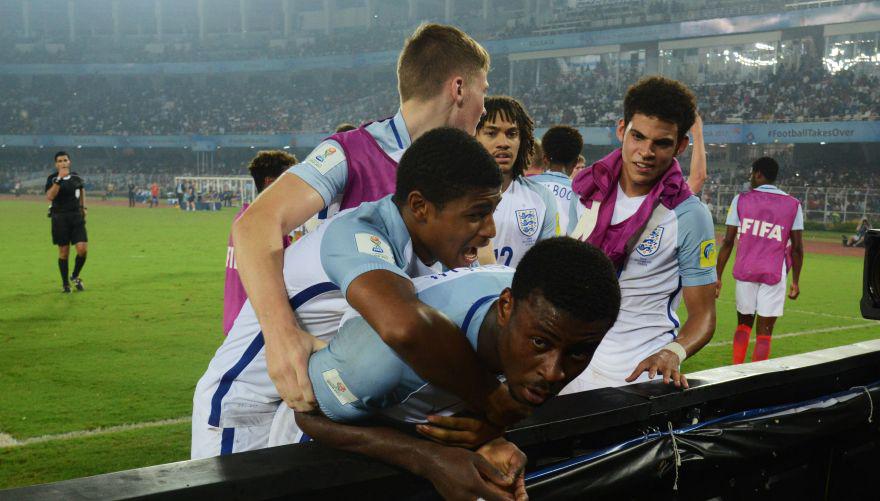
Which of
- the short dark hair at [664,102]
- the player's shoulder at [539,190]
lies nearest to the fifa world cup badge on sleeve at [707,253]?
the short dark hair at [664,102]

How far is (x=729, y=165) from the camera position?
37.8 meters

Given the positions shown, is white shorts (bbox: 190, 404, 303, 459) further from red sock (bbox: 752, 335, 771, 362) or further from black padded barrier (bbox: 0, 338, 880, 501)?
red sock (bbox: 752, 335, 771, 362)

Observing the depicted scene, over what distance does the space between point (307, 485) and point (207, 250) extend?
1789 cm

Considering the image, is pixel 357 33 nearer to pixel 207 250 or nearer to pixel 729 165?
pixel 729 165

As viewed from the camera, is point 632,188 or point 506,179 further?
point 506,179

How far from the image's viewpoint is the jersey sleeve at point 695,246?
3271 mm

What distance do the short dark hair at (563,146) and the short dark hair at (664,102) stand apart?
2335mm

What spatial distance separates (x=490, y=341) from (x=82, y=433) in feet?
15.2

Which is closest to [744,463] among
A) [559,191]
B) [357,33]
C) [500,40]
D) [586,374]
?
[586,374]

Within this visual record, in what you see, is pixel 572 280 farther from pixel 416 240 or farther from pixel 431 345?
pixel 416 240

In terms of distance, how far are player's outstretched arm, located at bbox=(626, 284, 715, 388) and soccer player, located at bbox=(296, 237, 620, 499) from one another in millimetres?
1192

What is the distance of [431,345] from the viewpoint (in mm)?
1479

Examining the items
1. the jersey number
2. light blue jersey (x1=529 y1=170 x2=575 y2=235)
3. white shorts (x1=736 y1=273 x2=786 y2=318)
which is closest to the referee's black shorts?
light blue jersey (x1=529 y1=170 x2=575 y2=235)

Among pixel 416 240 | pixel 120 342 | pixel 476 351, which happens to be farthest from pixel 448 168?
pixel 120 342
